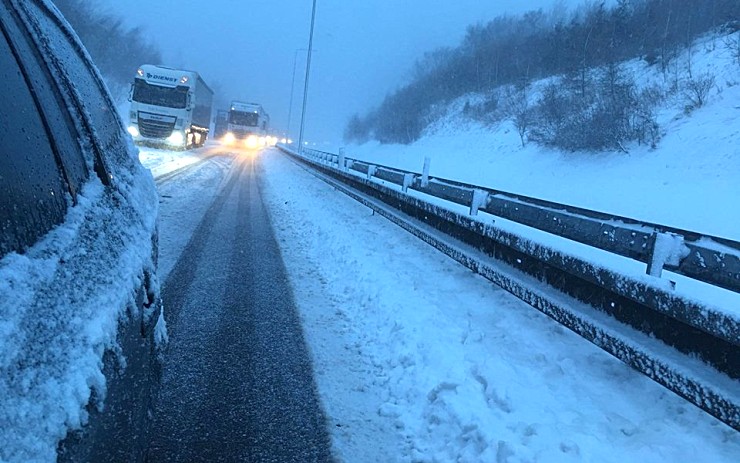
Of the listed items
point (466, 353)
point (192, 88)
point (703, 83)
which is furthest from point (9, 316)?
point (192, 88)

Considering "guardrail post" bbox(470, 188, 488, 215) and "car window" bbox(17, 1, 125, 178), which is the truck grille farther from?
"car window" bbox(17, 1, 125, 178)

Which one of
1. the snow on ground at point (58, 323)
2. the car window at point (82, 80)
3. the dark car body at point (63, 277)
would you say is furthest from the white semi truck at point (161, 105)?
the snow on ground at point (58, 323)

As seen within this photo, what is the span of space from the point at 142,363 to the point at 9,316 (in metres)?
0.80

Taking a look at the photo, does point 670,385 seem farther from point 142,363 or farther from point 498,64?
point 498,64

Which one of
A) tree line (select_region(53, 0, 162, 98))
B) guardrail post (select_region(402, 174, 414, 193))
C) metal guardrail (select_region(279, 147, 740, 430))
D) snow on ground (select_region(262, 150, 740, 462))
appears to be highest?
tree line (select_region(53, 0, 162, 98))

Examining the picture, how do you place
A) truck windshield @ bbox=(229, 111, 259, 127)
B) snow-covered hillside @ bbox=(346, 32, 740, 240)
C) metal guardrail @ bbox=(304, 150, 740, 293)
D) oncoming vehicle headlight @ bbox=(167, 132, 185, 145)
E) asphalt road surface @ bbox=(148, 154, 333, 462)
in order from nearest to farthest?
1. asphalt road surface @ bbox=(148, 154, 333, 462)
2. metal guardrail @ bbox=(304, 150, 740, 293)
3. snow-covered hillside @ bbox=(346, 32, 740, 240)
4. oncoming vehicle headlight @ bbox=(167, 132, 185, 145)
5. truck windshield @ bbox=(229, 111, 259, 127)

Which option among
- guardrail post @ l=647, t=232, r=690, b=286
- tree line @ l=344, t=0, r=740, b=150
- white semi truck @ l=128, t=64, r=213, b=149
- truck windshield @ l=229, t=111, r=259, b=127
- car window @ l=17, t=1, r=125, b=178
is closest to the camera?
car window @ l=17, t=1, r=125, b=178

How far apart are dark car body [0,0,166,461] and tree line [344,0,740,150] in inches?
858

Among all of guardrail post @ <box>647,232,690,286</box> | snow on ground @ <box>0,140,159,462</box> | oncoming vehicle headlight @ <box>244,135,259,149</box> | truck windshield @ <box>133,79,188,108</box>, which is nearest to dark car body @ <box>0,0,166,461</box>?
snow on ground @ <box>0,140,159,462</box>

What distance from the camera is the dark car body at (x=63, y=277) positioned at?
1.13m

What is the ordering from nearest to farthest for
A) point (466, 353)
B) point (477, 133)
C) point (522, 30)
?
Result: point (466, 353) < point (477, 133) < point (522, 30)

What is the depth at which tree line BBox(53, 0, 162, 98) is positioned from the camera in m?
60.2

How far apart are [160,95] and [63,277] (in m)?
28.5

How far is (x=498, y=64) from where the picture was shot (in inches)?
2232
